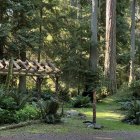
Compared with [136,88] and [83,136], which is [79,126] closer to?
[83,136]

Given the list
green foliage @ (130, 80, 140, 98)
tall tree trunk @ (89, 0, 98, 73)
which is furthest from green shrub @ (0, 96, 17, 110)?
tall tree trunk @ (89, 0, 98, 73)

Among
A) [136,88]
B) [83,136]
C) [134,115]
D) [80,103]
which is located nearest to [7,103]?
[83,136]

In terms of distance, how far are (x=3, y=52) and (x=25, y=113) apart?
38.9 feet

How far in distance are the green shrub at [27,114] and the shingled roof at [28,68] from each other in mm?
3115

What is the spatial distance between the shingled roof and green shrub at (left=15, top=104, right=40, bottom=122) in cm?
312

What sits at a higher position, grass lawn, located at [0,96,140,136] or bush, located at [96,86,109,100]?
bush, located at [96,86,109,100]

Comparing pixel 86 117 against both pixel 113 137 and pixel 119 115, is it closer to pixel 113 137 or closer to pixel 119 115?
pixel 119 115

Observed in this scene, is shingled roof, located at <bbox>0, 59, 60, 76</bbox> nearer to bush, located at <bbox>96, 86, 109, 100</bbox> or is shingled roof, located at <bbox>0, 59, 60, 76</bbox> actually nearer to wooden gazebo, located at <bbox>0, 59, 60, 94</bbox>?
wooden gazebo, located at <bbox>0, 59, 60, 94</bbox>

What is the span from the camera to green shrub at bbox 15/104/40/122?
1521 centimetres

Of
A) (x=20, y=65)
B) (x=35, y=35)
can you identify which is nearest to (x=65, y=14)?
(x=35, y=35)

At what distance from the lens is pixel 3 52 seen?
2686 centimetres

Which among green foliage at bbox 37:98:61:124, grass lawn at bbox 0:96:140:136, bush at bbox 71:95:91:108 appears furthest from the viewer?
bush at bbox 71:95:91:108

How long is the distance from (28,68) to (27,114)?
4.26 meters

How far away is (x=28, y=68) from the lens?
19.6 metres
